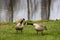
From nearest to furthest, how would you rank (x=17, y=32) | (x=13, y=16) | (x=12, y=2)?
(x=17, y=32), (x=13, y=16), (x=12, y=2)

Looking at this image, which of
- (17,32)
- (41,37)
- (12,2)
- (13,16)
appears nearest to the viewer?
(41,37)

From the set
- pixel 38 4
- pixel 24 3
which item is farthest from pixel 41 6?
pixel 24 3

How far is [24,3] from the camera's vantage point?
36.3ft

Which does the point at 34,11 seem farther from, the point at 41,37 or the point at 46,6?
the point at 41,37

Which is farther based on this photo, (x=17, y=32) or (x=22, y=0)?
(x=22, y=0)

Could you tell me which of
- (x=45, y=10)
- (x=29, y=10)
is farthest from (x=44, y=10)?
(x=29, y=10)

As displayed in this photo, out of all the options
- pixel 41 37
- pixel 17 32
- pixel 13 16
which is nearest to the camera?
pixel 41 37

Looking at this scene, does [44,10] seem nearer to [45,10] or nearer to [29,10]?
[45,10]

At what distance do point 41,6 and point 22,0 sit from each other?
1.17 m

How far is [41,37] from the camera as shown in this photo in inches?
193

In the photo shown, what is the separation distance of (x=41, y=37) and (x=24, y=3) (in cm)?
630

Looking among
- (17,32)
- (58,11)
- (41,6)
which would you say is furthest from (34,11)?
(17,32)

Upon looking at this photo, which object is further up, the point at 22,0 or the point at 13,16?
the point at 22,0

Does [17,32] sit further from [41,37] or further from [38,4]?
[38,4]
